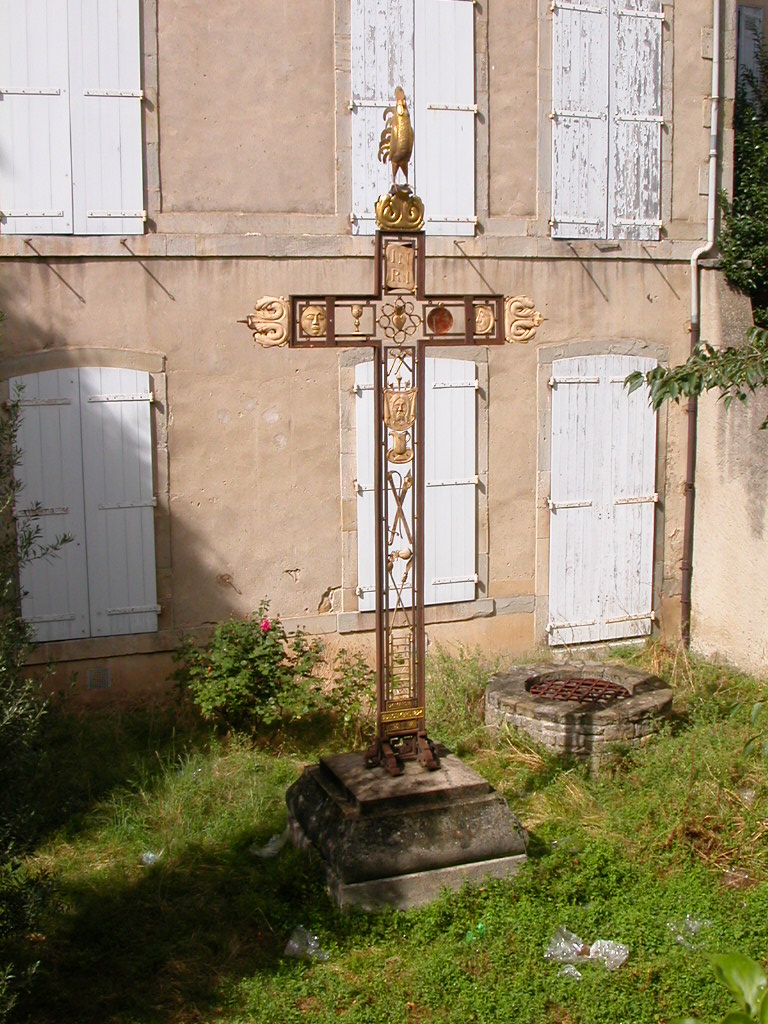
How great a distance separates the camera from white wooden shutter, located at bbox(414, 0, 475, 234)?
787cm

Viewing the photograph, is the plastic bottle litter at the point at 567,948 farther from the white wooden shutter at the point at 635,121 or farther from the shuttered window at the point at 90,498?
the white wooden shutter at the point at 635,121

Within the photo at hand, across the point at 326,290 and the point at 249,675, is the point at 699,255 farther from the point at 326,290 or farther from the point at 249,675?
the point at 249,675

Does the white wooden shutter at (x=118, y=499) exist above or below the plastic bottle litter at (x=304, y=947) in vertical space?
above

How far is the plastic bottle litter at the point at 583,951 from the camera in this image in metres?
4.48

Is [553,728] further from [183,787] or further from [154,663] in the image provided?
[154,663]

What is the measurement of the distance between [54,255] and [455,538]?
3.25 meters

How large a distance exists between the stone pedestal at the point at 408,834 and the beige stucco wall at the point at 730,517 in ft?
12.7

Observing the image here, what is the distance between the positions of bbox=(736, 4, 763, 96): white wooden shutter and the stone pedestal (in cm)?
722

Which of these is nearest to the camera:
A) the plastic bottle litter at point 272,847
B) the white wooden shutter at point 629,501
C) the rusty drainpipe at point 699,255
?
the plastic bottle litter at point 272,847

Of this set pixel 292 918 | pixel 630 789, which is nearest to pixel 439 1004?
pixel 292 918

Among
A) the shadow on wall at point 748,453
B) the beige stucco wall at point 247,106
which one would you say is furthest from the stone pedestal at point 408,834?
the beige stucco wall at point 247,106

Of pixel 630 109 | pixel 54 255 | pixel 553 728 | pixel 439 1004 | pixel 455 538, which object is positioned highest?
pixel 630 109

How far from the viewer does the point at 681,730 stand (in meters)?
6.81

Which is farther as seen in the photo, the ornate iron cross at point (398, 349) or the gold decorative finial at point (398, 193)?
the ornate iron cross at point (398, 349)
